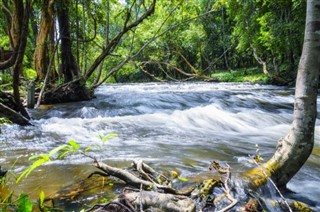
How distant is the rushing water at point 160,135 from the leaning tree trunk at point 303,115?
0.56m

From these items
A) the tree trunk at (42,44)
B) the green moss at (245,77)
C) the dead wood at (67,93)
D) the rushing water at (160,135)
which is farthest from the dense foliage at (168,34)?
the rushing water at (160,135)

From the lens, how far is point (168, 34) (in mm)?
24344

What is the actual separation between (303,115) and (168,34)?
22.7 meters

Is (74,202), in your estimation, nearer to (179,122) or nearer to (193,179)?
(193,179)

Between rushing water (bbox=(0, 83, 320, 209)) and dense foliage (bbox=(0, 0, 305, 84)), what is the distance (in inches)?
61.3

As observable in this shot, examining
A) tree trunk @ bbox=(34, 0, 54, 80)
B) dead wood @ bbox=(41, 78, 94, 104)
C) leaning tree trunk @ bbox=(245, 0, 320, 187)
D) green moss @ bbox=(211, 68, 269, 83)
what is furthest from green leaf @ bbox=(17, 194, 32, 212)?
green moss @ bbox=(211, 68, 269, 83)

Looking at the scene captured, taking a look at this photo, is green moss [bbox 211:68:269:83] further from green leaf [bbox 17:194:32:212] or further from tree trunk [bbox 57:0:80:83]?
green leaf [bbox 17:194:32:212]

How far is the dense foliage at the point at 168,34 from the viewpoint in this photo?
936cm

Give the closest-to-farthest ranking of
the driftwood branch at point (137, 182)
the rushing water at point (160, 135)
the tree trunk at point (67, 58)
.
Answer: the driftwood branch at point (137, 182) → the rushing water at point (160, 135) → the tree trunk at point (67, 58)

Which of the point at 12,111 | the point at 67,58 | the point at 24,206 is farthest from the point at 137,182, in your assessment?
the point at 67,58

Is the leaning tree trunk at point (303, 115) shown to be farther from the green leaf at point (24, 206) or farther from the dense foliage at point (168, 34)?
the dense foliage at point (168, 34)

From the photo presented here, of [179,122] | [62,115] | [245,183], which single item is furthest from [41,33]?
[245,183]

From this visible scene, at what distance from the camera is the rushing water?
349cm

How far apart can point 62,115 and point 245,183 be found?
6.33 meters
